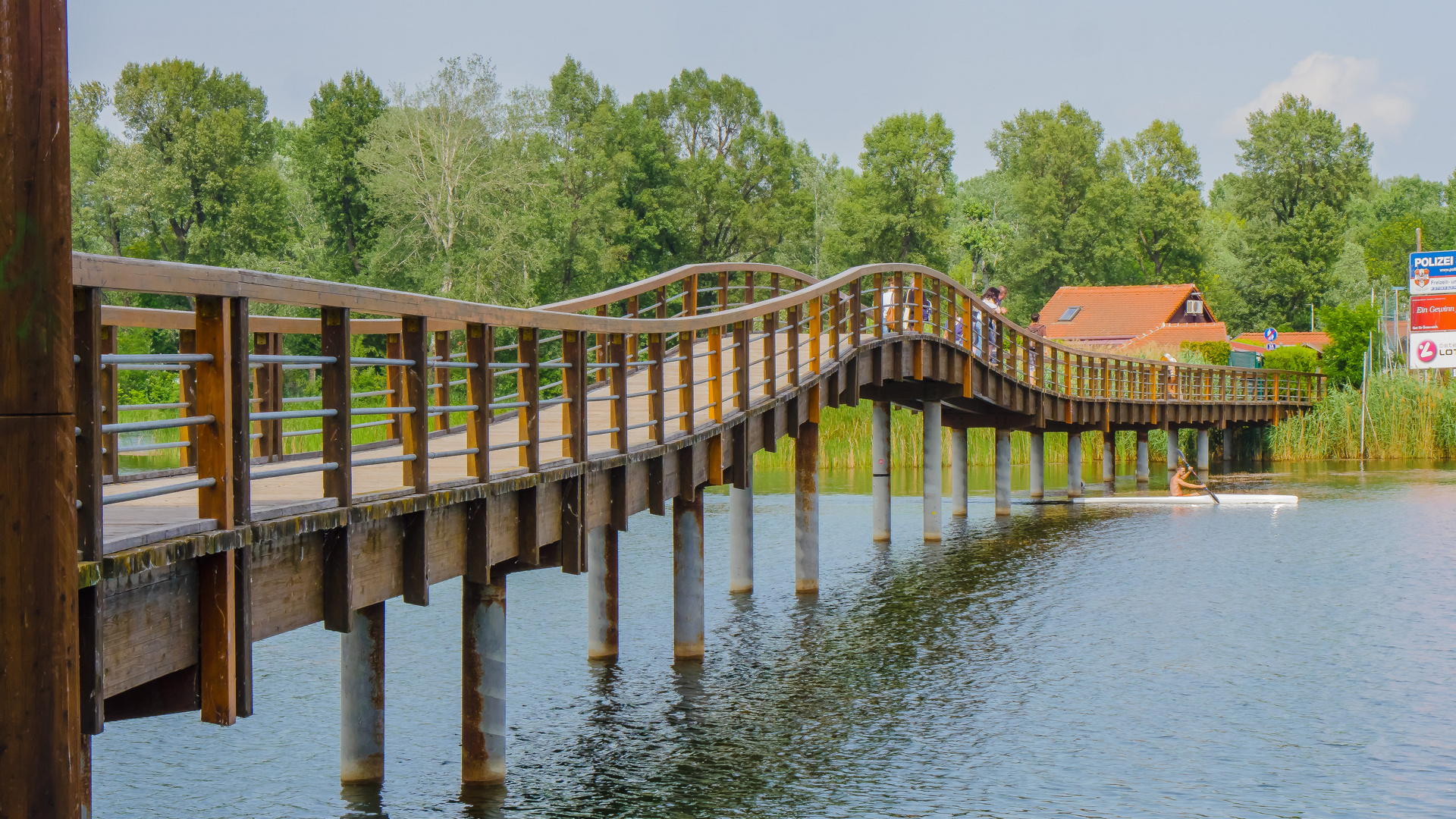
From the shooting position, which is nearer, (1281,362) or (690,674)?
(690,674)

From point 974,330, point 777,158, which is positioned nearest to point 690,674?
point 974,330

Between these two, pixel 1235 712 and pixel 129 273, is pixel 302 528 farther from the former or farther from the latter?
pixel 1235 712

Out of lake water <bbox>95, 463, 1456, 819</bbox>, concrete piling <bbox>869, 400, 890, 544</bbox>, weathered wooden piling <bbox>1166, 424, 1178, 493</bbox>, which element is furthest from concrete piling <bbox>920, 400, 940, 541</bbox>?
weathered wooden piling <bbox>1166, 424, 1178, 493</bbox>

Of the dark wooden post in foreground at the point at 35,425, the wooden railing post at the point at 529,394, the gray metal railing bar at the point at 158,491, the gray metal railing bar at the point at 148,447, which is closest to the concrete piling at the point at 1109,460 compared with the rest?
the wooden railing post at the point at 529,394

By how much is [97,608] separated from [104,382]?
504 centimetres

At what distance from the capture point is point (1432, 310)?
48906mm

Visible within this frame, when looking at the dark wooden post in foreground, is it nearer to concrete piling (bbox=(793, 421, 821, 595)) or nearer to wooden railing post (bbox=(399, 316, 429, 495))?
wooden railing post (bbox=(399, 316, 429, 495))

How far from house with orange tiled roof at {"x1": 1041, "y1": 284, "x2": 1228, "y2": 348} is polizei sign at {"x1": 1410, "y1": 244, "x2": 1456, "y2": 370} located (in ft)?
79.3

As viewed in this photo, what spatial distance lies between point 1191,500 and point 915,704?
22.8 metres

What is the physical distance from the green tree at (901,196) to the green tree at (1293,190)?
22358mm

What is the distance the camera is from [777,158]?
78500 mm

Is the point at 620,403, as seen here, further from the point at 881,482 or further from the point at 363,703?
the point at 881,482

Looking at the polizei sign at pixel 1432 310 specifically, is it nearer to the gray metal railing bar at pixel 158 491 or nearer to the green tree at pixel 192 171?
the green tree at pixel 192 171

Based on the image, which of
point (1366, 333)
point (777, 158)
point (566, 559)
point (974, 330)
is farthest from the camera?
point (777, 158)
